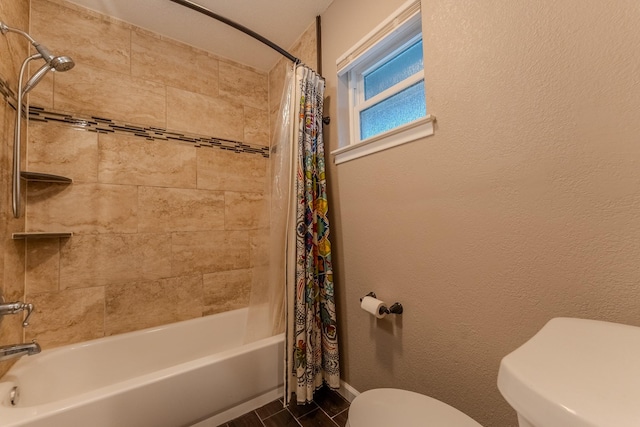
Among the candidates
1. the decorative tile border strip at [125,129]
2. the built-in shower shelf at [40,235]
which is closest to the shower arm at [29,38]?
the decorative tile border strip at [125,129]

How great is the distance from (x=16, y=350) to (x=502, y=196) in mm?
1985

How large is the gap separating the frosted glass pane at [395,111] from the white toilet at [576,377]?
962mm

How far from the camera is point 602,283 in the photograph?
0.65 meters

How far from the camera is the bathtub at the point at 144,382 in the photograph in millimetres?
939

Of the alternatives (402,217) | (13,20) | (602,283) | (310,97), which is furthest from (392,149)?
(13,20)

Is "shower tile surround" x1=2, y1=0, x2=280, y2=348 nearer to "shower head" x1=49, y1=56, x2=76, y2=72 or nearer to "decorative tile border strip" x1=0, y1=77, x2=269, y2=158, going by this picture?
"decorative tile border strip" x1=0, y1=77, x2=269, y2=158

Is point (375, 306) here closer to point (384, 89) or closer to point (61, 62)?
point (384, 89)

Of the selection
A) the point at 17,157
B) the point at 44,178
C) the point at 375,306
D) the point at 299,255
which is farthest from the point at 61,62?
the point at 375,306

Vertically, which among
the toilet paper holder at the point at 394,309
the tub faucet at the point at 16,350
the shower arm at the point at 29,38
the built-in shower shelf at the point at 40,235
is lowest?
the tub faucet at the point at 16,350

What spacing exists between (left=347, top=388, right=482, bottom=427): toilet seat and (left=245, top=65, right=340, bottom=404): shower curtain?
1.62 ft

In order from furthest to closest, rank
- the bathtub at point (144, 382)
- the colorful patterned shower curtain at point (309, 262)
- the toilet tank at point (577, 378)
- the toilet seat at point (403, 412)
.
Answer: the colorful patterned shower curtain at point (309, 262), the bathtub at point (144, 382), the toilet seat at point (403, 412), the toilet tank at point (577, 378)

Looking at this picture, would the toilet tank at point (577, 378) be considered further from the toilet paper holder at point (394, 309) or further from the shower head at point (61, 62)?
the shower head at point (61, 62)

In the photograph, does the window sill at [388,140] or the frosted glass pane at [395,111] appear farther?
the frosted glass pane at [395,111]

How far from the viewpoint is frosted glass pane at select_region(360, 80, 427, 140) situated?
3.89ft
